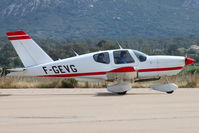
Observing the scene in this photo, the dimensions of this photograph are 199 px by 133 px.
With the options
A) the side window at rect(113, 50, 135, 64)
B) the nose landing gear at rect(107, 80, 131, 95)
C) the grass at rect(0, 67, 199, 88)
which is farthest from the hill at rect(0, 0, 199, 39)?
the nose landing gear at rect(107, 80, 131, 95)

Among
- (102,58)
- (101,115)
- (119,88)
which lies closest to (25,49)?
(102,58)

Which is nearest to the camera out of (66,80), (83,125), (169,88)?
(83,125)

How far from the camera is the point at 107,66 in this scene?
49.1 feet

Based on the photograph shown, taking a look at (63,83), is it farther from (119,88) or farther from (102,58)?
(119,88)

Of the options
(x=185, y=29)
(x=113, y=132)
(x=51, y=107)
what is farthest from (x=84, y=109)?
(x=185, y=29)

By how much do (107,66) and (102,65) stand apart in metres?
0.18

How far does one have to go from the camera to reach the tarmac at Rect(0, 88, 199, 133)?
26.7ft

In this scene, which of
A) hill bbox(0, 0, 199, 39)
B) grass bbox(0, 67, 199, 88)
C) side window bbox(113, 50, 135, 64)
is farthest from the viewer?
hill bbox(0, 0, 199, 39)

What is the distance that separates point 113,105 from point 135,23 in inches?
7068

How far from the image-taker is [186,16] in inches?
7835

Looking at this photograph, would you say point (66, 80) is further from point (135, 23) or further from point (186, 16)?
point (186, 16)

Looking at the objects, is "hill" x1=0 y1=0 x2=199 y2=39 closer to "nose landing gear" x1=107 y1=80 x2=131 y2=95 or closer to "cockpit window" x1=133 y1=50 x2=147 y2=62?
"cockpit window" x1=133 y1=50 x2=147 y2=62

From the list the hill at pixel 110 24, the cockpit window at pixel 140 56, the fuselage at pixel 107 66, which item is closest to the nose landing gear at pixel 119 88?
the fuselage at pixel 107 66

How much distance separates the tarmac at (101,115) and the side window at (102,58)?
2188 mm
